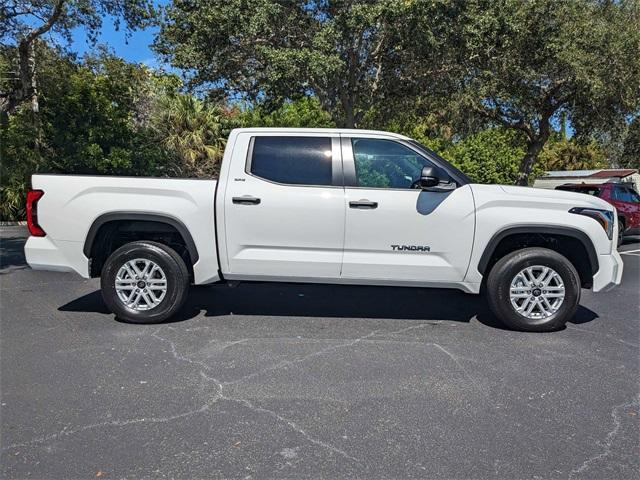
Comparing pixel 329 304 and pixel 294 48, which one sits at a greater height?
pixel 294 48

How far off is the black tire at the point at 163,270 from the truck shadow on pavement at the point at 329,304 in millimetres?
245

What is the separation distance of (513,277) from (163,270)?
340 cm

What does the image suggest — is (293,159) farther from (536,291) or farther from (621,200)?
(621,200)

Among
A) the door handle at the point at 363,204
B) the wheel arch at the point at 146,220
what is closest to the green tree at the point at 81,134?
the wheel arch at the point at 146,220

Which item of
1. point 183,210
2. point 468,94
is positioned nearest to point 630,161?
point 468,94

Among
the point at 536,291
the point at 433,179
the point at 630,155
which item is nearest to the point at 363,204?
the point at 433,179

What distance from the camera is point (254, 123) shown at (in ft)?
64.0

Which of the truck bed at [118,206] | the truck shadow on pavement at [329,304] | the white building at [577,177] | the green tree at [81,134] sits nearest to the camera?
the truck bed at [118,206]

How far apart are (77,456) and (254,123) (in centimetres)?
1744

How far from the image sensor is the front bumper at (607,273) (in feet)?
17.2

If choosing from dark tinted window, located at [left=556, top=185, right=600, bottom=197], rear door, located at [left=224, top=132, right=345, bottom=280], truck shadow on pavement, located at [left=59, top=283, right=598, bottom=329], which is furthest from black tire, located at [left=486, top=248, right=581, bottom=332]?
dark tinted window, located at [left=556, top=185, right=600, bottom=197]

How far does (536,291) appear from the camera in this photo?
5250 millimetres

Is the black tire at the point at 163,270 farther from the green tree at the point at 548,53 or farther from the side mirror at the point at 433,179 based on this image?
the green tree at the point at 548,53

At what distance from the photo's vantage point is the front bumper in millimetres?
5230
